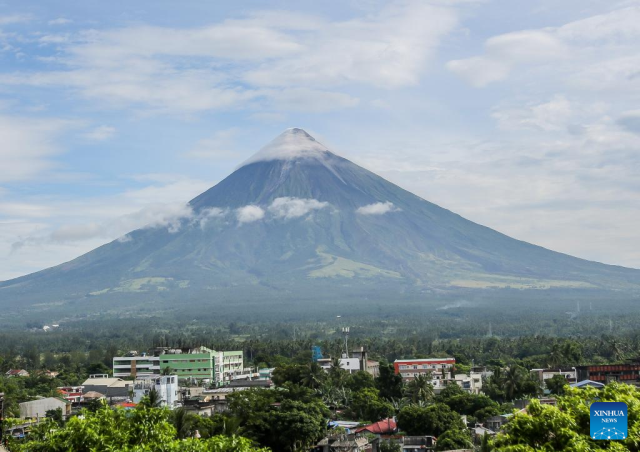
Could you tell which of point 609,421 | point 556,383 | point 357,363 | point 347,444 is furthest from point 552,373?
point 609,421

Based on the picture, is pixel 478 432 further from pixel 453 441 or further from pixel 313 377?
pixel 313 377

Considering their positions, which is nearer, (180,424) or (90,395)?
(180,424)

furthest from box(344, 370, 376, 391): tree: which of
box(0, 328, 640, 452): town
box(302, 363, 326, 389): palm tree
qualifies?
box(302, 363, 326, 389): palm tree

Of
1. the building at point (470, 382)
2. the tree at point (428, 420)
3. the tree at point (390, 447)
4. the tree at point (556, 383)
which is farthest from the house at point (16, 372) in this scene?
the tree at point (390, 447)

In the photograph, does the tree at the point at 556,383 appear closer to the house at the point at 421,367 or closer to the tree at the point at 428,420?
the house at the point at 421,367

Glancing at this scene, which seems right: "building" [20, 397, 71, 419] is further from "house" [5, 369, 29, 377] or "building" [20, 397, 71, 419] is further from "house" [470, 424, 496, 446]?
"house" [5, 369, 29, 377]

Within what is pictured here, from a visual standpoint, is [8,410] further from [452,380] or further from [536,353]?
[536,353]
